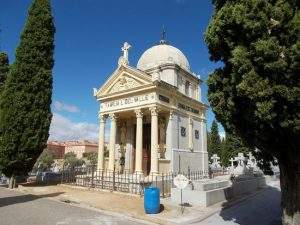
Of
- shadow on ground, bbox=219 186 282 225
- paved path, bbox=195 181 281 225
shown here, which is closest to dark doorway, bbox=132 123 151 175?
shadow on ground, bbox=219 186 282 225

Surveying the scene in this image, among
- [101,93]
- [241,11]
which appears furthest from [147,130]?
[241,11]

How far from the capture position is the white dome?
78.6 feet

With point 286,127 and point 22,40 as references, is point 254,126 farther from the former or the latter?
point 22,40

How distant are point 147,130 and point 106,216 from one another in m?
12.2

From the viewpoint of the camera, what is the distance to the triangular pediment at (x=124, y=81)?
20.1m

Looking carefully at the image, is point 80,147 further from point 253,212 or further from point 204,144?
point 253,212

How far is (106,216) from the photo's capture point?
10.7 m

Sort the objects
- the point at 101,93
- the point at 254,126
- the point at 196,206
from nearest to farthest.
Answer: the point at 254,126
the point at 196,206
the point at 101,93

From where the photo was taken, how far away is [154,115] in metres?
19.1

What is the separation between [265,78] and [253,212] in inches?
266

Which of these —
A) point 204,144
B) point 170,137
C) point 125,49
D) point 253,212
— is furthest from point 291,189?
point 204,144

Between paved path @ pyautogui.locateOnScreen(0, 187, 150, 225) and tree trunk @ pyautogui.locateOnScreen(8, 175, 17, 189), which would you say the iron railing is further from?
paved path @ pyautogui.locateOnScreen(0, 187, 150, 225)

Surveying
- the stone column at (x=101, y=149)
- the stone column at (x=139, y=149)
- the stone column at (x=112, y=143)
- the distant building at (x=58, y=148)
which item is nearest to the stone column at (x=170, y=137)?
the stone column at (x=139, y=149)

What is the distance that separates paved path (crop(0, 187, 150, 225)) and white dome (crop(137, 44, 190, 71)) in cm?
1417
